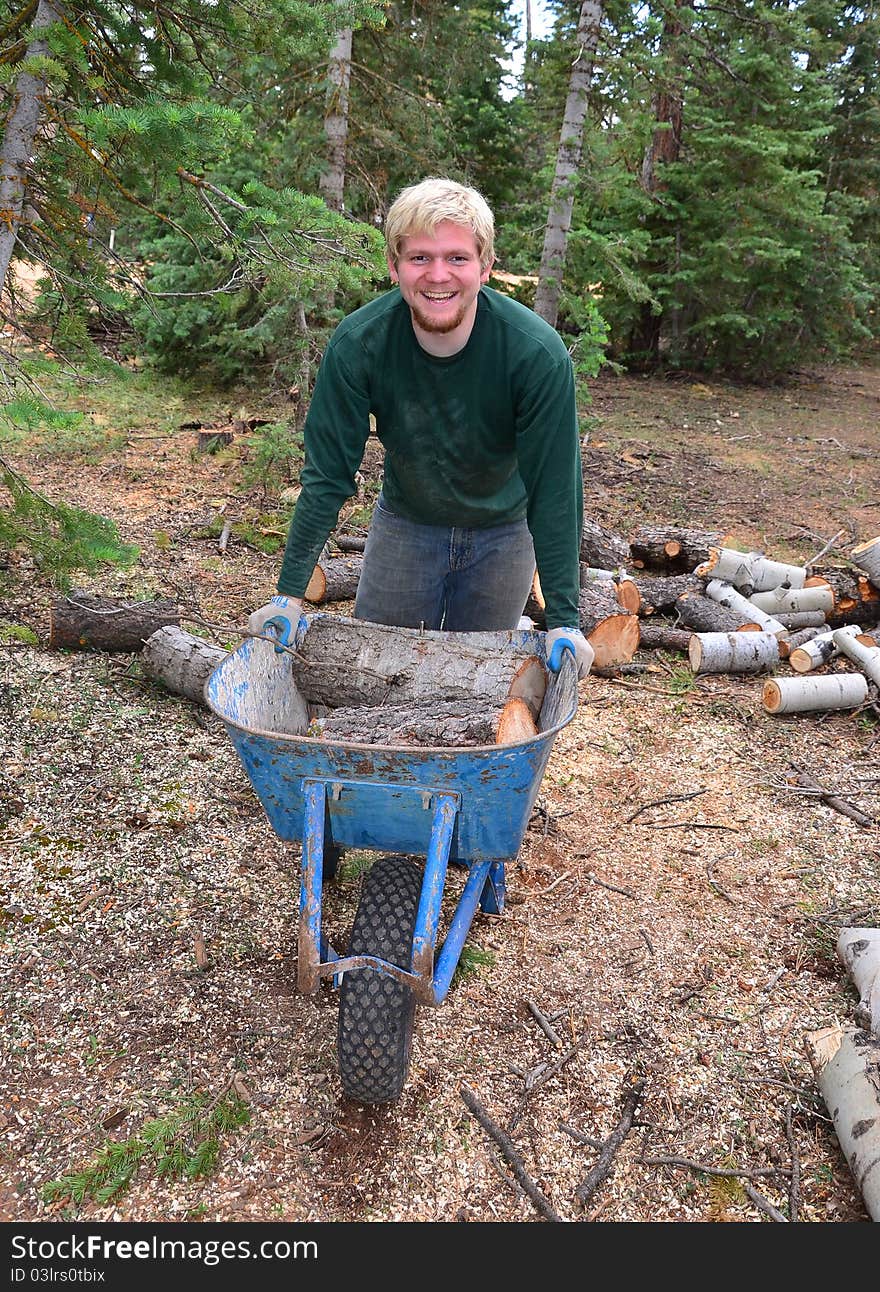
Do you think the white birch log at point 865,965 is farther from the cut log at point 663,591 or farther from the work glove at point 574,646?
the cut log at point 663,591

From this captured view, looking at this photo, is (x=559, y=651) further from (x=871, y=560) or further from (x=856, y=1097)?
(x=871, y=560)

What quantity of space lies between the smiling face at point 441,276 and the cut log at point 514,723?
1040 mm

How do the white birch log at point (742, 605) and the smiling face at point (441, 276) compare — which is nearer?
the smiling face at point (441, 276)

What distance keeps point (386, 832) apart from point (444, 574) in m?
1.10

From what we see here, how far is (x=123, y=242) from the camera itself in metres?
10.6

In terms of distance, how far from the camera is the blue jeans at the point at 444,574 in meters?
2.89

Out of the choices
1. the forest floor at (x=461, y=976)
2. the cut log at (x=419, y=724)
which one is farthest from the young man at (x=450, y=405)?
the forest floor at (x=461, y=976)

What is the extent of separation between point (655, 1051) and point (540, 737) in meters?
1.19

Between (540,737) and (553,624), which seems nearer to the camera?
(540,737)

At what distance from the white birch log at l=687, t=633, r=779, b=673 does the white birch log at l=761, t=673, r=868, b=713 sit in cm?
33

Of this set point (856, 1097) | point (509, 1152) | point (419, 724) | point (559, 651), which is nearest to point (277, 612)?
point (419, 724)

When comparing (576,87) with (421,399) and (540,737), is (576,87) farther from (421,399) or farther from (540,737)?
(540,737)

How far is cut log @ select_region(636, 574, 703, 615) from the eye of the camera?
17.5ft
